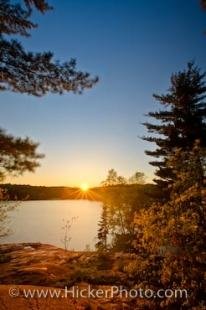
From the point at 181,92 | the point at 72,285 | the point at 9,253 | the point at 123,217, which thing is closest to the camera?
the point at 72,285

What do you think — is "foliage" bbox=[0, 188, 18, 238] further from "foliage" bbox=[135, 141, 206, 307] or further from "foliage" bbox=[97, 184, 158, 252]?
"foliage" bbox=[97, 184, 158, 252]

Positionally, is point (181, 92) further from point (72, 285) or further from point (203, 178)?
point (72, 285)

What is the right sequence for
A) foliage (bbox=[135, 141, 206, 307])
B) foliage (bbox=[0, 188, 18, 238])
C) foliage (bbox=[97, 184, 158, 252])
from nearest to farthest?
foliage (bbox=[135, 141, 206, 307]), foliage (bbox=[0, 188, 18, 238]), foliage (bbox=[97, 184, 158, 252])

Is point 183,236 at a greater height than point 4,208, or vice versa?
point 4,208

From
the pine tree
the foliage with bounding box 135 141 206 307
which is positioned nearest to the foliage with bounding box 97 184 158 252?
the pine tree

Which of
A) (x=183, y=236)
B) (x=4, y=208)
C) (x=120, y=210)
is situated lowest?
(x=120, y=210)

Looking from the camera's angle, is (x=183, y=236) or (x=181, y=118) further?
(x=181, y=118)

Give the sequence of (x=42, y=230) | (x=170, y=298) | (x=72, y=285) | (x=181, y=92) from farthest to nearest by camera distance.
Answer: (x=42, y=230)
(x=181, y=92)
(x=72, y=285)
(x=170, y=298)

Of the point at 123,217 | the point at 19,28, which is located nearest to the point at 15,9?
the point at 19,28

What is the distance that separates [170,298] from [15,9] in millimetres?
9822

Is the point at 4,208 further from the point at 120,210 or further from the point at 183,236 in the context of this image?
the point at 120,210

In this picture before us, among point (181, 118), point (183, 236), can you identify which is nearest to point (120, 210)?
point (181, 118)

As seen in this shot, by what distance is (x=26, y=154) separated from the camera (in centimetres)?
1026

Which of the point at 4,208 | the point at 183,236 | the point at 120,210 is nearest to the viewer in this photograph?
the point at 183,236
